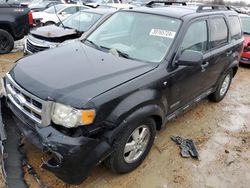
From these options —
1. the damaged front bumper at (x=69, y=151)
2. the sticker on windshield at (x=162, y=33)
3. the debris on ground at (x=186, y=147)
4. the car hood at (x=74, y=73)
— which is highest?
the sticker on windshield at (x=162, y=33)

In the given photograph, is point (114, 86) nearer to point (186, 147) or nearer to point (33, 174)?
point (33, 174)

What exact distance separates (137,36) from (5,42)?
5.92m

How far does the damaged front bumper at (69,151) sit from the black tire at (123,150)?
0.19 m

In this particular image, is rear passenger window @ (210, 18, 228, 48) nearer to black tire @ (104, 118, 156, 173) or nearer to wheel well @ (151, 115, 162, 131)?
wheel well @ (151, 115, 162, 131)

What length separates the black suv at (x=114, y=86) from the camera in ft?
8.47

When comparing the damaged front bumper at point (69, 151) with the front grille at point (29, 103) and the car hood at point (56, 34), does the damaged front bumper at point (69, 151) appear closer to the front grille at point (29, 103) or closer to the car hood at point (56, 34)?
the front grille at point (29, 103)

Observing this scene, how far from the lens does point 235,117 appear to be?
5.20m

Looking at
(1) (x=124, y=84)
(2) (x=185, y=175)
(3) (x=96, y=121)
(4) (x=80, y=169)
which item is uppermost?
(1) (x=124, y=84)

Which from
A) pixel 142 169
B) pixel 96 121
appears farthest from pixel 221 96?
pixel 96 121

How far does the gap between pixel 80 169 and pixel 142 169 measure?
107cm

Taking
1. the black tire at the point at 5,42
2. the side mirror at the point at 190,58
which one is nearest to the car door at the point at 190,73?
the side mirror at the point at 190,58

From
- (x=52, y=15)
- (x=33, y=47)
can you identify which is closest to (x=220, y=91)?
(x=33, y=47)

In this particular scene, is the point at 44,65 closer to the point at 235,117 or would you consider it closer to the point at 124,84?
the point at 124,84

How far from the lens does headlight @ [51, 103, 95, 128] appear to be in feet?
8.36
